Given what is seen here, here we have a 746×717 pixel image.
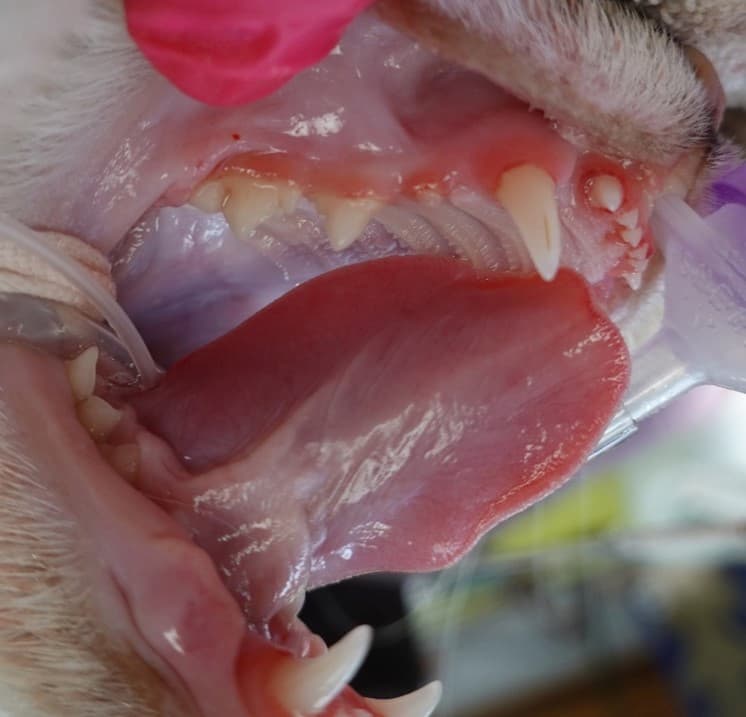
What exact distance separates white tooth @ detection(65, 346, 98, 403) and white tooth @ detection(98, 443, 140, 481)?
0.10ft

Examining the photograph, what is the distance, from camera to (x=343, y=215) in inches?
21.2

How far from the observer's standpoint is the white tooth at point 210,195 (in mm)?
545

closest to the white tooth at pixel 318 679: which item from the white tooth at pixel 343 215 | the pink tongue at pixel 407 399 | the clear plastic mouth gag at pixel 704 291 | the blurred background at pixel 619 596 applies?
the pink tongue at pixel 407 399

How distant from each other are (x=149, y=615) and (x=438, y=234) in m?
0.31

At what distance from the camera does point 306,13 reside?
1.34 feet

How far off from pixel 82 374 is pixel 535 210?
0.26 meters

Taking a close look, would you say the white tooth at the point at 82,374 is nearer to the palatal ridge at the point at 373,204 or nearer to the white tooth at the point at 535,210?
the palatal ridge at the point at 373,204

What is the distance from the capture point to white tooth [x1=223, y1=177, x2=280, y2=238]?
539 millimetres

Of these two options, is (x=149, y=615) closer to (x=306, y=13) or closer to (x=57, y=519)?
(x=57, y=519)

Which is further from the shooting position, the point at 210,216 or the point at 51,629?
the point at 210,216

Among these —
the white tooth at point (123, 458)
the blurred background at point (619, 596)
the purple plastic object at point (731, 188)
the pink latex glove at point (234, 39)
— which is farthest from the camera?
the blurred background at point (619, 596)

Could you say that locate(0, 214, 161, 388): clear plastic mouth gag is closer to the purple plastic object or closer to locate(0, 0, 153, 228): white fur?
locate(0, 0, 153, 228): white fur

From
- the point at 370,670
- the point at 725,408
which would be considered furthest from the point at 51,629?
the point at 725,408

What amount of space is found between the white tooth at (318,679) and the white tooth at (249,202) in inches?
9.1
